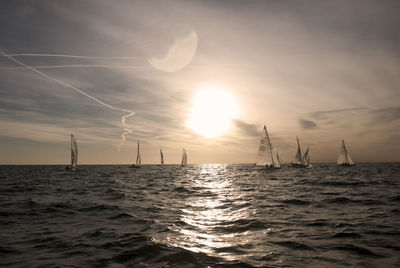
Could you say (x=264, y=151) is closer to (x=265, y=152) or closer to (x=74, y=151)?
(x=265, y=152)

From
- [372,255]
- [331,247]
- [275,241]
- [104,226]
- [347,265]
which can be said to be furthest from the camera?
[104,226]

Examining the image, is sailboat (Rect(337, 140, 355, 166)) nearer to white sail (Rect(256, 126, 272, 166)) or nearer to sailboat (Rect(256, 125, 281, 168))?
sailboat (Rect(256, 125, 281, 168))

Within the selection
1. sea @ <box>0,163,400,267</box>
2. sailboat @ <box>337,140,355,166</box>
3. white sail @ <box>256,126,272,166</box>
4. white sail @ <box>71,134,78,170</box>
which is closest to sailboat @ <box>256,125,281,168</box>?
white sail @ <box>256,126,272,166</box>

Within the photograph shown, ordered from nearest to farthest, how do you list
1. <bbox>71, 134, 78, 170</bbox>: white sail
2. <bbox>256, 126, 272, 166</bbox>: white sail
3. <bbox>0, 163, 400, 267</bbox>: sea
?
<bbox>0, 163, 400, 267</bbox>: sea → <bbox>256, 126, 272, 166</bbox>: white sail → <bbox>71, 134, 78, 170</bbox>: white sail

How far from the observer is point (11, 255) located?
671 centimetres

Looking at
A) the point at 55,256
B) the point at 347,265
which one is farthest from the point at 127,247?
the point at 347,265

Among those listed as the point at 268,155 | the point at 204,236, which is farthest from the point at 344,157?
the point at 204,236

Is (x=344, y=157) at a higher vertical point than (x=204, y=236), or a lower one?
higher

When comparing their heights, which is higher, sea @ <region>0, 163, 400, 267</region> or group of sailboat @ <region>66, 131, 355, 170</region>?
group of sailboat @ <region>66, 131, 355, 170</region>

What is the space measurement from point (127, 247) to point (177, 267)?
7.35ft

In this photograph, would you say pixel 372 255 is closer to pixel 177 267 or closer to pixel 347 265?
pixel 347 265

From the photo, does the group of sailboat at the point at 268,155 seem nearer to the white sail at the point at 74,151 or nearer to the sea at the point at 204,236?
the white sail at the point at 74,151

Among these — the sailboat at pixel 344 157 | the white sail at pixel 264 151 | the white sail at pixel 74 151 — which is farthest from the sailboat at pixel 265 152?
the sailboat at pixel 344 157

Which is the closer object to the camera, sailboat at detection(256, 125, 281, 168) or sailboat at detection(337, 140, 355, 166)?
sailboat at detection(256, 125, 281, 168)
